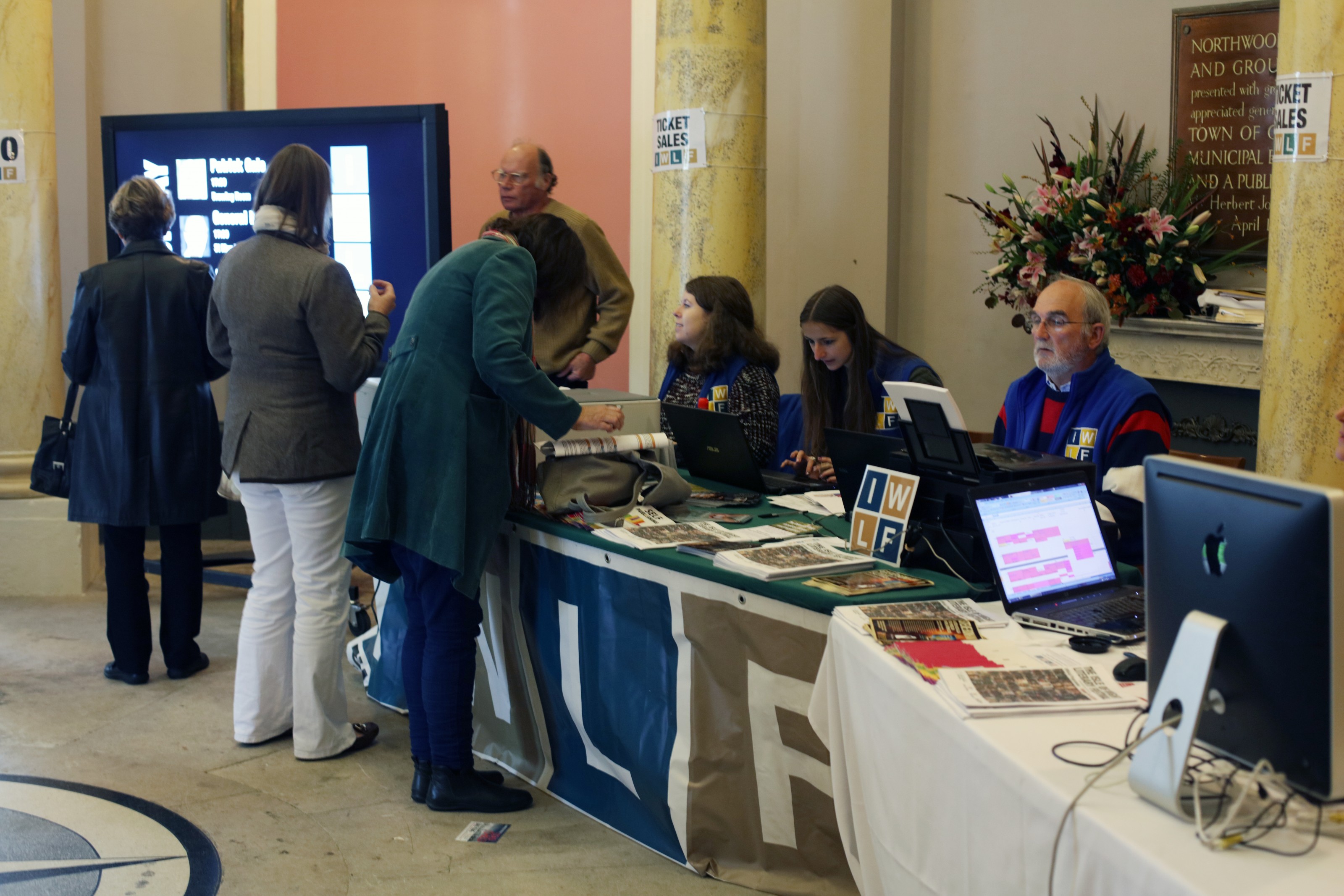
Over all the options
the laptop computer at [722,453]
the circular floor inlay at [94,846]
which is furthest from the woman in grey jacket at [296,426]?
the laptop computer at [722,453]

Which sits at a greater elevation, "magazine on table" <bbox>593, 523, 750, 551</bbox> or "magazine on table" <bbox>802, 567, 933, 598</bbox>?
"magazine on table" <bbox>593, 523, 750, 551</bbox>

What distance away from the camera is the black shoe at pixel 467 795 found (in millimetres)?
2975

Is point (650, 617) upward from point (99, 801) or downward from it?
upward

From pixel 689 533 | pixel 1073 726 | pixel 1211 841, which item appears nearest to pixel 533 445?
pixel 689 533

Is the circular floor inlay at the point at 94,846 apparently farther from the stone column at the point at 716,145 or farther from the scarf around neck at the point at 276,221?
the stone column at the point at 716,145

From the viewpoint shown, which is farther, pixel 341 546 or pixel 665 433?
pixel 665 433

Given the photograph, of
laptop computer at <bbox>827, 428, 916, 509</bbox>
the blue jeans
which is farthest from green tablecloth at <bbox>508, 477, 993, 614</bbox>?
the blue jeans

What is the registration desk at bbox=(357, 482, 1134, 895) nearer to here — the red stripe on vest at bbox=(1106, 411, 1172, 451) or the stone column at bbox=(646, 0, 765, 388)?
the red stripe on vest at bbox=(1106, 411, 1172, 451)

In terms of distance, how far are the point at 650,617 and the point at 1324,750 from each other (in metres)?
1.63

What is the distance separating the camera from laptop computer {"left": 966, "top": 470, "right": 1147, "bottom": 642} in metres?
2.09

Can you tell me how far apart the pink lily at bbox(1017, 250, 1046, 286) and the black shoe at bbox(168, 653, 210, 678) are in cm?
312

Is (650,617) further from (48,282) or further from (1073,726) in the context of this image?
(48,282)

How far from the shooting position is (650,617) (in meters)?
2.69

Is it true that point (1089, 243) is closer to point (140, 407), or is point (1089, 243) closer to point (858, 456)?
point (858, 456)
